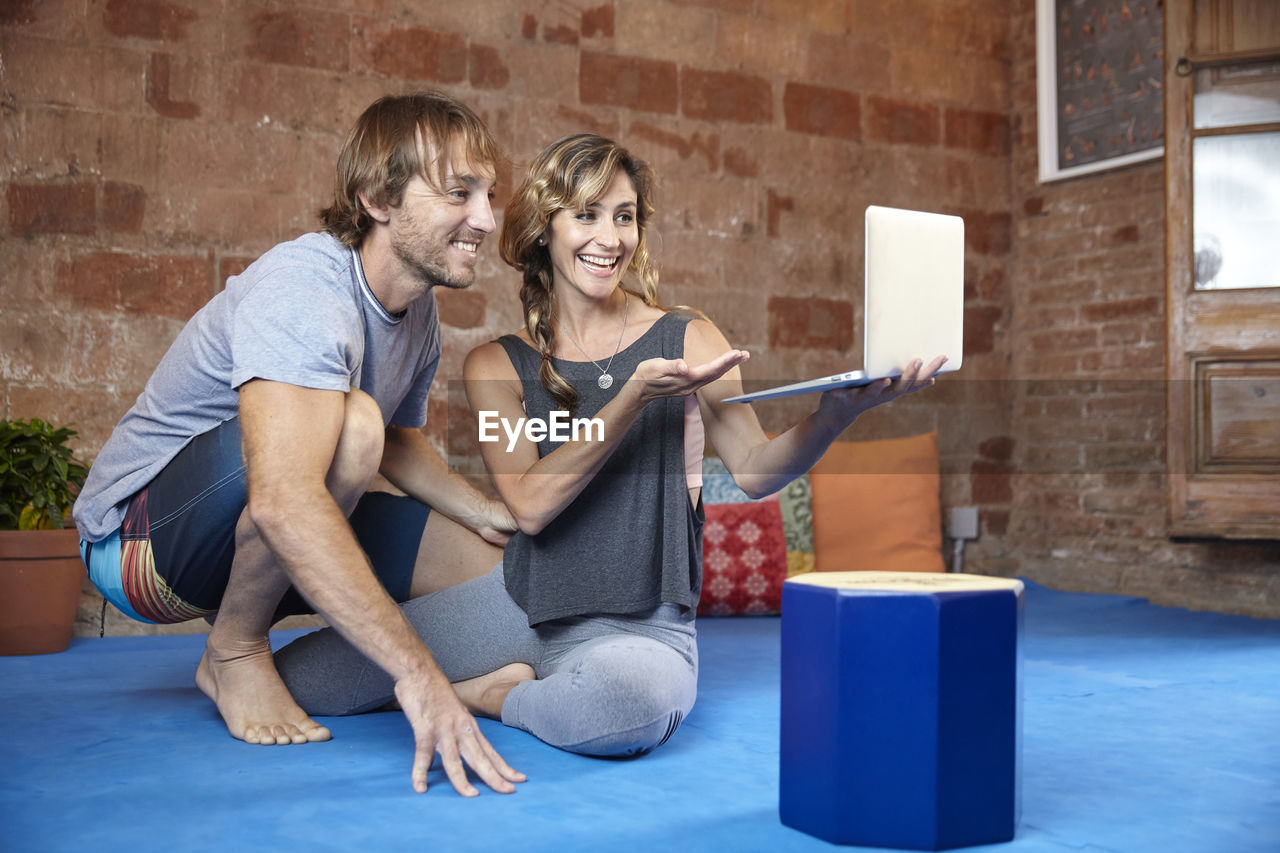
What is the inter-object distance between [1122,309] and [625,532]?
3.07m

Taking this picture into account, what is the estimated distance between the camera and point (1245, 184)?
3.62 m

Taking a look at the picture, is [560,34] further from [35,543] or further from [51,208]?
[35,543]

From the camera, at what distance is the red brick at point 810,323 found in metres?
4.36

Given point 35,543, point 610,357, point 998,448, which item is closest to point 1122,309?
point 998,448

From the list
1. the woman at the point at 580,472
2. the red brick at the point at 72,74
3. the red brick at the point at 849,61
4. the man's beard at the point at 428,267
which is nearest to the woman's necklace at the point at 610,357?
the woman at the point at 580,472

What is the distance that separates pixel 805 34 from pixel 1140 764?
331cm

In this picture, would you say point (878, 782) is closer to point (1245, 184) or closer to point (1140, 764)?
point (1140, 764)

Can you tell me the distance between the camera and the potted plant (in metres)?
2.95

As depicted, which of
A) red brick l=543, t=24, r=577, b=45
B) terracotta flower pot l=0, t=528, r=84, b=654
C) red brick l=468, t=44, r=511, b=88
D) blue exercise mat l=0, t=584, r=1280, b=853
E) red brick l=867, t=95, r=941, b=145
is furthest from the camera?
red brick l=867, t=95, r=941, b=145

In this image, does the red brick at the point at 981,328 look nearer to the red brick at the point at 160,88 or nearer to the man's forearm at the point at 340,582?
the red brick at the point at 160,88

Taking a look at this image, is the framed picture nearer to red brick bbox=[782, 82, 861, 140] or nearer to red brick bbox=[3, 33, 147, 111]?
red brick bbox=[782, 82, 861, 140]

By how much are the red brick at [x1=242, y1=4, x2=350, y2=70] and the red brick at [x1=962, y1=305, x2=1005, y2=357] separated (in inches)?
106

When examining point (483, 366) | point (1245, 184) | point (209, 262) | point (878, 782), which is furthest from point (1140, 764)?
point (209, 262)

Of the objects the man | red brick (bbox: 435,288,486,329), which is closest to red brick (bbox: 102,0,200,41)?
red brick (bbox: 435,288,486,329)
